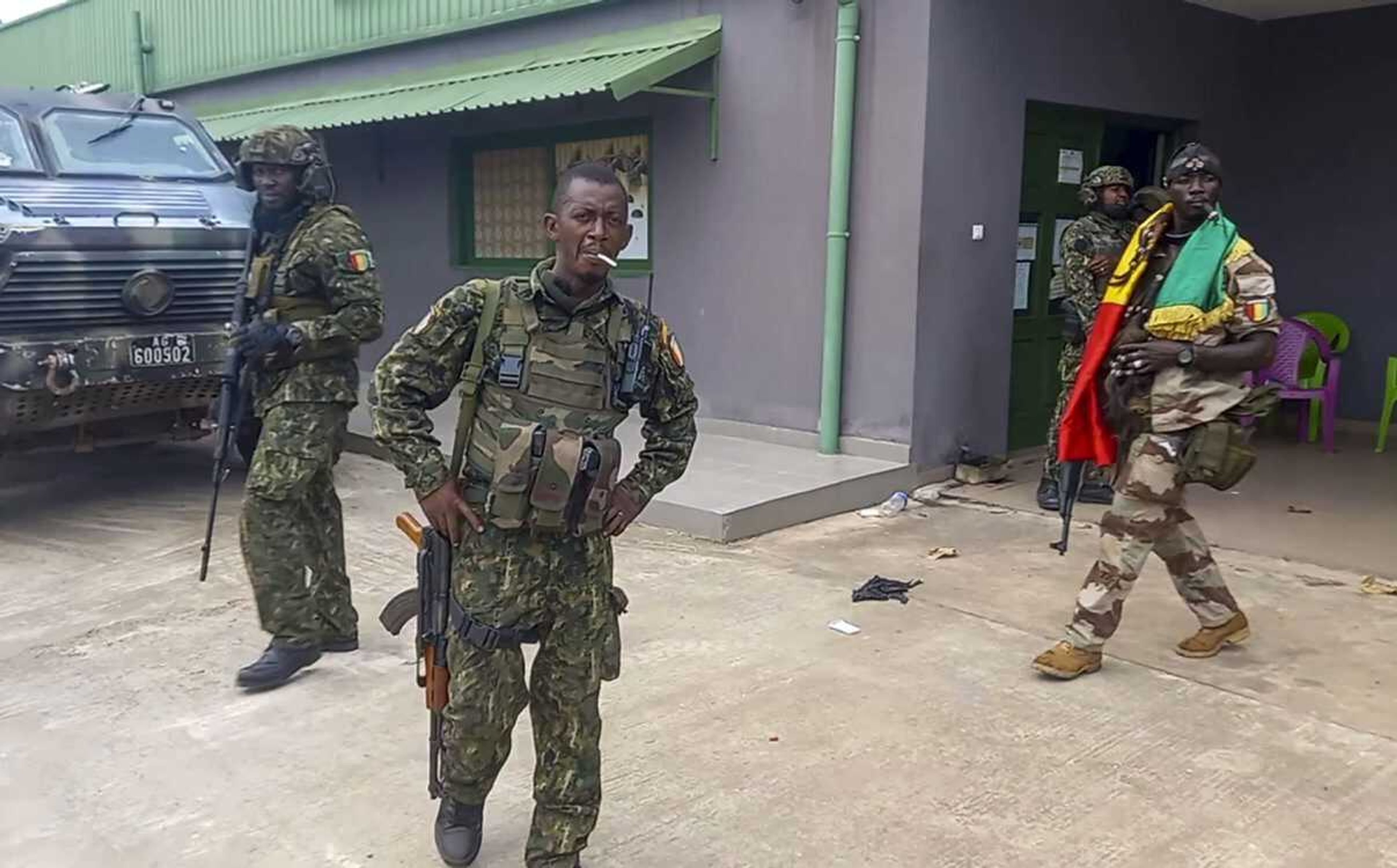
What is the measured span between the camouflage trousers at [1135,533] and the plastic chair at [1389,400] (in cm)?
465

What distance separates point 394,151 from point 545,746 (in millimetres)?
8934

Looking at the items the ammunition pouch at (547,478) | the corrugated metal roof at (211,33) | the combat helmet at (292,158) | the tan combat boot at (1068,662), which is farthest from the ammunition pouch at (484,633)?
the corrugated metal roof at (211,33)

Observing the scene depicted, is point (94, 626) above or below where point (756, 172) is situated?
below

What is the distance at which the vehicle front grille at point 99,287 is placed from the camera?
18.5 ft

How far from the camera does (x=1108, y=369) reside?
3.99 m

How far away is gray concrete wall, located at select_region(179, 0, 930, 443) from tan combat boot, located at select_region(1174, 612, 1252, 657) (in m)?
2.66

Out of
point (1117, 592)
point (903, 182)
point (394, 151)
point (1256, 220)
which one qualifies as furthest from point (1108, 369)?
point (394, 151)

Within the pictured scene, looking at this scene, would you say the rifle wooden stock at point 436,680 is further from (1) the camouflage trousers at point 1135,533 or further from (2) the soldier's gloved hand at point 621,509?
(1) the camouflage trousers at point 1135,533

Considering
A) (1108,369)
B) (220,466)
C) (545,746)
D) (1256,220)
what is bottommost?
(545,746)

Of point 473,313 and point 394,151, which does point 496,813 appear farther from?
point 394,151

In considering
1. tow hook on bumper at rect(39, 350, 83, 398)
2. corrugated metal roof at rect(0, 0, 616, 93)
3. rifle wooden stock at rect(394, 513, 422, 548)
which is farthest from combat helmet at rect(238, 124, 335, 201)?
corrugated metal roof at rect(0, 0, 616, 93)

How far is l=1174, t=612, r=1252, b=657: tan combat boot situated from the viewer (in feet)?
13.5

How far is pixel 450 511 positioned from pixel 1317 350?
23.5 feet

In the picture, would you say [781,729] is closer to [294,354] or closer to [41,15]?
[294,354]
